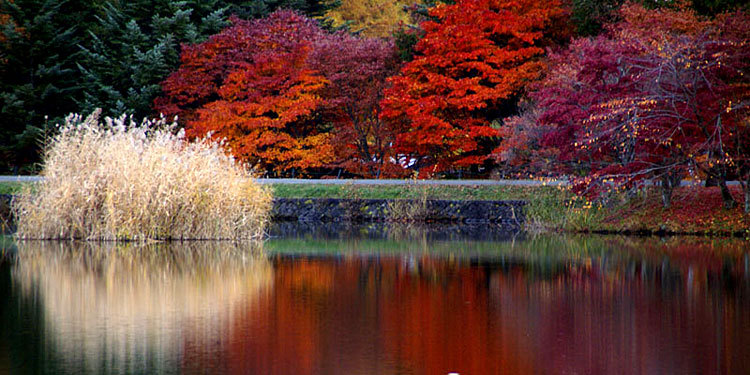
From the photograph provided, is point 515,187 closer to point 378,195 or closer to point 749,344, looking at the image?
point 378,195

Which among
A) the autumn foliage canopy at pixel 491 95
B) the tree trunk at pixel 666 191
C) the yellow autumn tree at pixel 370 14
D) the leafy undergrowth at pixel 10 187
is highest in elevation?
the yellow autumn tree at pixel 370 14

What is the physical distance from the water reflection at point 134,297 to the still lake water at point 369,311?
26 millimetres

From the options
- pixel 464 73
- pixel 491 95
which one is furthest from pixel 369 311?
pixel 464 73

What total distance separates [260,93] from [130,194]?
48.9ft

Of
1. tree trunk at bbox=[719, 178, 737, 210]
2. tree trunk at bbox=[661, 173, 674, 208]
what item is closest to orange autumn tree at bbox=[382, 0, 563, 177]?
tree trunk at bbox=[661, 173, 674, 208]

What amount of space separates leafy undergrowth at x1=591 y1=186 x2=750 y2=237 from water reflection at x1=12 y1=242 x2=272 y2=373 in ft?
31.9

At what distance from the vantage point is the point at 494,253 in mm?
16094

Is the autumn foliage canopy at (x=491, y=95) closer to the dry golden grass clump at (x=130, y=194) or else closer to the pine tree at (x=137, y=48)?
the pine tree at (x=137, y=48)

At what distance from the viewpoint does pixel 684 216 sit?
836 inches

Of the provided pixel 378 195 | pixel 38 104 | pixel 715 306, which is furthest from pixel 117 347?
pixel 38 104

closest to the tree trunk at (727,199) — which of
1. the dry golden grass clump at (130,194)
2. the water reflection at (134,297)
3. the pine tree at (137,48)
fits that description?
the dry golden grass clump at (130,194)

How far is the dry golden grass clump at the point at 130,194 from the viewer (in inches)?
669

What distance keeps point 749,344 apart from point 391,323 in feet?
9.95

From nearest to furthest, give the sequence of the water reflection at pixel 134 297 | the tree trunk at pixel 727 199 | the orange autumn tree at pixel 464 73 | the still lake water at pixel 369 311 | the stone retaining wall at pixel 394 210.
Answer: the still lake water at pixel 369 311, the water reflection at pixel 134 297, the tree trunk at pixel 727 199, the stone retaining wall at pixel 394 210, the orange autumn tree at pixel 464 73
